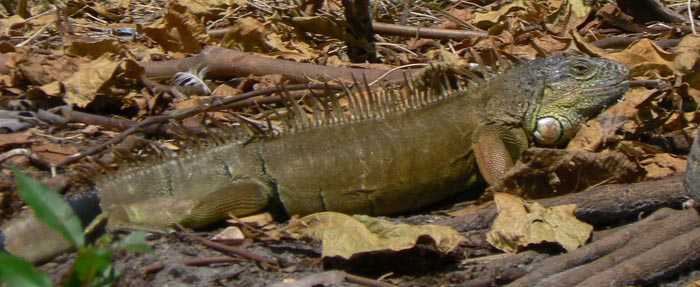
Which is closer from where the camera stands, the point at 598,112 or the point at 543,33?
the point at 598,112

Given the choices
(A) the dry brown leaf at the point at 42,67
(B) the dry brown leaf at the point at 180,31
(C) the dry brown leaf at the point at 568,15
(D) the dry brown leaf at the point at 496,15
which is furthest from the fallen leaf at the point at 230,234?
(D) the dry brown leaf at the point at 496,15

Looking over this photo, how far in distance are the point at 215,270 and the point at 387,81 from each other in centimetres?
179

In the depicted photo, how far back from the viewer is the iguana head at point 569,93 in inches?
152

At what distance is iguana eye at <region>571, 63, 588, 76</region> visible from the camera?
12.9 ft

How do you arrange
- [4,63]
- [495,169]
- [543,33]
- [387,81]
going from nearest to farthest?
[495,169] < [387,81] < [4,63] < [543,33]

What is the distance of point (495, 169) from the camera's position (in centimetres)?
365

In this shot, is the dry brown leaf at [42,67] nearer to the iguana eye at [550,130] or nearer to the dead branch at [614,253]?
the iguana eye at [550,130]

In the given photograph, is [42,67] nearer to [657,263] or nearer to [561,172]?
[561,172]

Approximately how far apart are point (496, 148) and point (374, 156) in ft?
1.71

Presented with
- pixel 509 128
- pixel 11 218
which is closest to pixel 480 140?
pixel 509 128

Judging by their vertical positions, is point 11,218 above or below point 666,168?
below

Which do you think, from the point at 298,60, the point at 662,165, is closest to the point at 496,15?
the point at 298,60

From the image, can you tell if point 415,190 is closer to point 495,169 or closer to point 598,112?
point 495,169

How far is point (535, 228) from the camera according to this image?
3035mm
